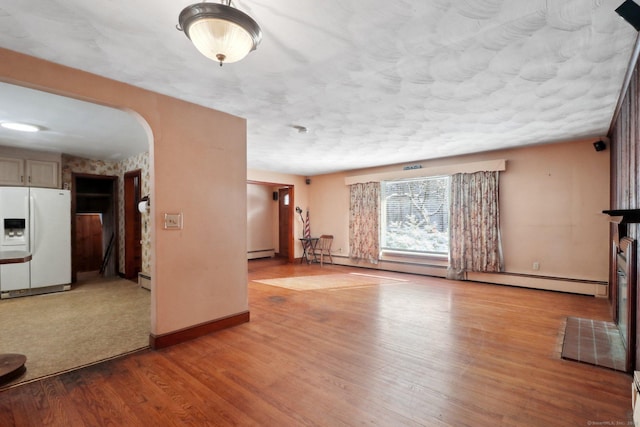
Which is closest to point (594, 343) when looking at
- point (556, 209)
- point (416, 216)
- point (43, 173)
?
point (556, 209)

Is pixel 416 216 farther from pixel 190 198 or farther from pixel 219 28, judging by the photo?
pixel 219 28

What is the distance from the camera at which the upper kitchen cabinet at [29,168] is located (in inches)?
177

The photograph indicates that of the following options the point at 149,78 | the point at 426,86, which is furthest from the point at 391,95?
the point at 149,78

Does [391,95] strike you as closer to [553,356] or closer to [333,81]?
[333,81]

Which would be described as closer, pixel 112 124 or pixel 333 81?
pixel 333 81

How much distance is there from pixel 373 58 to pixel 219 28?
1146 mm

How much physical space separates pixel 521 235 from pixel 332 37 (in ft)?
15.6

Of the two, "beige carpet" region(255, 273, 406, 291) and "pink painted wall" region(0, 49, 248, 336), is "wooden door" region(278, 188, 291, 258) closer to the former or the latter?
"beige carpet" region(255, 273, 406, 291)

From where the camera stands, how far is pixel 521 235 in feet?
15.9

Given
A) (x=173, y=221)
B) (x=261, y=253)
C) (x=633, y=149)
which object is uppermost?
(x=633, y=149)

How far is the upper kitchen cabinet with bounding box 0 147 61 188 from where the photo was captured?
14.8 ft

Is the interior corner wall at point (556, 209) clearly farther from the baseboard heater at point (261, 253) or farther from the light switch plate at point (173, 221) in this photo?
the baseboard heater at point (261, 253)

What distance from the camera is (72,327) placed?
3141mm

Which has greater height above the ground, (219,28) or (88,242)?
(219,28)
